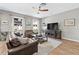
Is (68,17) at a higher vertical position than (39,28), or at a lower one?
higher

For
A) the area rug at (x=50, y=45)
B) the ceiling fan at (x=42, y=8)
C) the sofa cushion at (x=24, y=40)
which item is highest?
the ceiling fan at (x=42, y=8)

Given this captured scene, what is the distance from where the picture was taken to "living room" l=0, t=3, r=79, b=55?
2.33 meters

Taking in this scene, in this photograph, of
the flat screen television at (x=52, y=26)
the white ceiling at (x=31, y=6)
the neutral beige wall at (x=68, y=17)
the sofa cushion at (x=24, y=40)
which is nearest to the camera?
the white ceiling at (x=31, y=6)

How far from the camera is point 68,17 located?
261 centimetres

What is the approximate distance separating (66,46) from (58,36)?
449 mm

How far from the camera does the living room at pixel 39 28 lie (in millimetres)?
2326

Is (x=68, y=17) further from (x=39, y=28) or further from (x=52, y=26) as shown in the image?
(x=39, y=28)

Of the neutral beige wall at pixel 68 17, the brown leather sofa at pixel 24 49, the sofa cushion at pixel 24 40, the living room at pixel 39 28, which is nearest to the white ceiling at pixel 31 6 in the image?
the living room at pixel 39 28

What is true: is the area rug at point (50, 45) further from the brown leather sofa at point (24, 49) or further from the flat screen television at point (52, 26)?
the flat screen television at point (52, 26)

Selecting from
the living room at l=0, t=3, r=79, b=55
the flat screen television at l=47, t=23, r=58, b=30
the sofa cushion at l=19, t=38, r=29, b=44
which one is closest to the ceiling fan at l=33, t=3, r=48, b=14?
the living room at l=0, t=3, r=79, b=55

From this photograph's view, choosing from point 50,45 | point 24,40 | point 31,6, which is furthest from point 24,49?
point 31,6

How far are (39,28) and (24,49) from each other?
0.76 m

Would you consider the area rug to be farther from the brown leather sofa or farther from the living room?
the brown leather sofa

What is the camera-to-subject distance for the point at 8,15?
7.63ft
